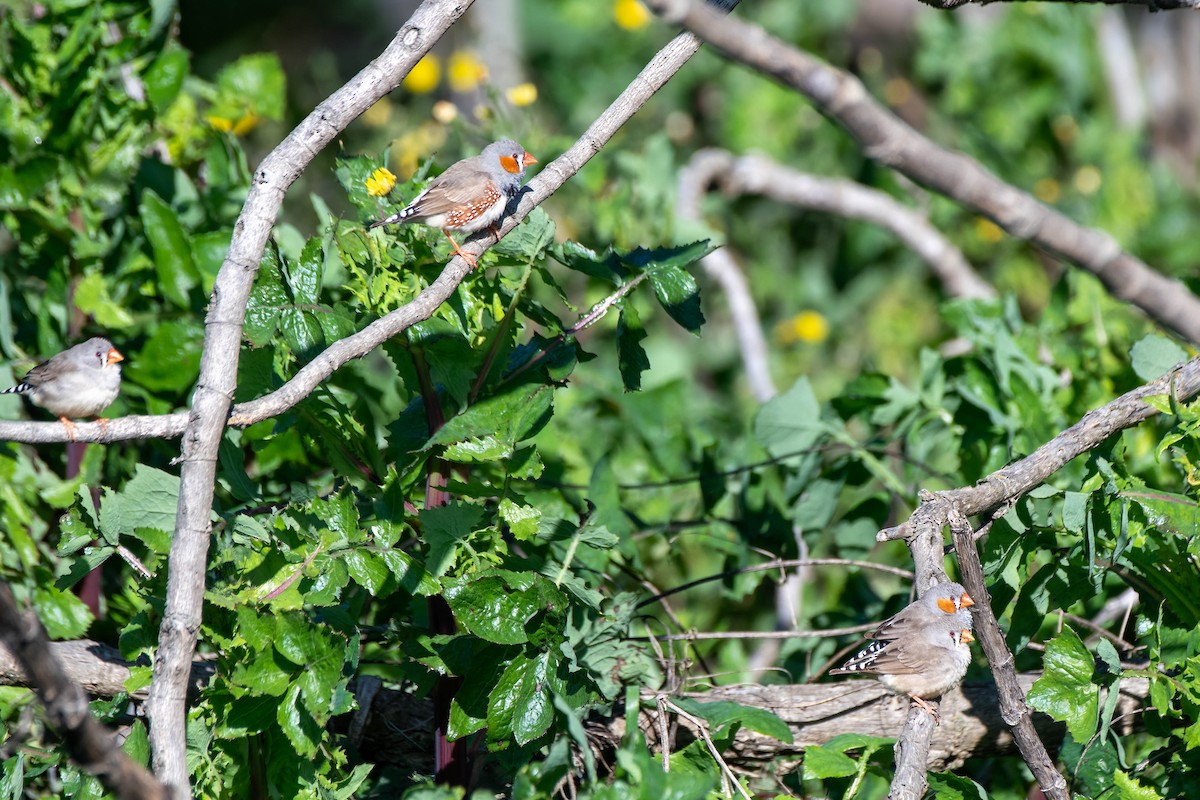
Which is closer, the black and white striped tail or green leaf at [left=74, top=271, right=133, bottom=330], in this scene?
the black and white striped tail

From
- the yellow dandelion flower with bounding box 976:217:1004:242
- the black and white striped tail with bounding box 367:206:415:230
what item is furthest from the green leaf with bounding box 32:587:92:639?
the yellow dandelion flower with bounding box 976:217:1004:242

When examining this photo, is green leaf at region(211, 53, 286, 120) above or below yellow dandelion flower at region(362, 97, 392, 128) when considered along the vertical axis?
below

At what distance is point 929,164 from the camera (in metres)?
1.67

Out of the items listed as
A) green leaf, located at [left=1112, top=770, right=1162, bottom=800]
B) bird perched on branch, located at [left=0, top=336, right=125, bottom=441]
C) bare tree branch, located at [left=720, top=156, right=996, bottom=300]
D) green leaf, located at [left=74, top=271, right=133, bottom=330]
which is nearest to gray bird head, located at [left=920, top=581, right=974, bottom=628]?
green leaf, located at [left=1112, top=770, right=1162, bottom=800]

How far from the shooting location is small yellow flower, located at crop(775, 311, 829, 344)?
21.7 ft

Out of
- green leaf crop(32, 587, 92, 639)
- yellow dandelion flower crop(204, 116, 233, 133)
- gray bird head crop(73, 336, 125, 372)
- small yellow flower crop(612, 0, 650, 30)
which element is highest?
small yellow flower crop(612, 0, 650, 30)

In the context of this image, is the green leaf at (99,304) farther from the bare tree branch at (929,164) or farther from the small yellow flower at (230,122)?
the bare tree branch at (929,164)

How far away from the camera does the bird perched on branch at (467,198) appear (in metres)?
2.55

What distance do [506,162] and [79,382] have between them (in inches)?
54.1

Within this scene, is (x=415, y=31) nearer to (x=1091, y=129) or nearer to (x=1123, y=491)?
(x=1123, y=491)

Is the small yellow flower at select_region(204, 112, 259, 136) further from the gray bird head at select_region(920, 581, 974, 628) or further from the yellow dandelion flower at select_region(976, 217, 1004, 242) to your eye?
the yellow dandelion flower at select_region(976, 217, 1004, 242)

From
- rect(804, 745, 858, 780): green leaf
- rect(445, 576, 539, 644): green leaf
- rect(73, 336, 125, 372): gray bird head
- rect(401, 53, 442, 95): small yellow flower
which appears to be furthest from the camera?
rect(401, 53, 442, 95): small yellow flower

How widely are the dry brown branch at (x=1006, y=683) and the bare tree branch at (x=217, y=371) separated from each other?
4.66ft

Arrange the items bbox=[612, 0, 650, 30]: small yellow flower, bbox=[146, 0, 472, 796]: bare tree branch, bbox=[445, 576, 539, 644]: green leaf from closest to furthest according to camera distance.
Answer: bbox=[146, 0, 472, 796]: bare tree branch, bbox=[445, 576, 539, 644]: green leaf, bbox=[612, 0, 650, 30]: small yellow flower
